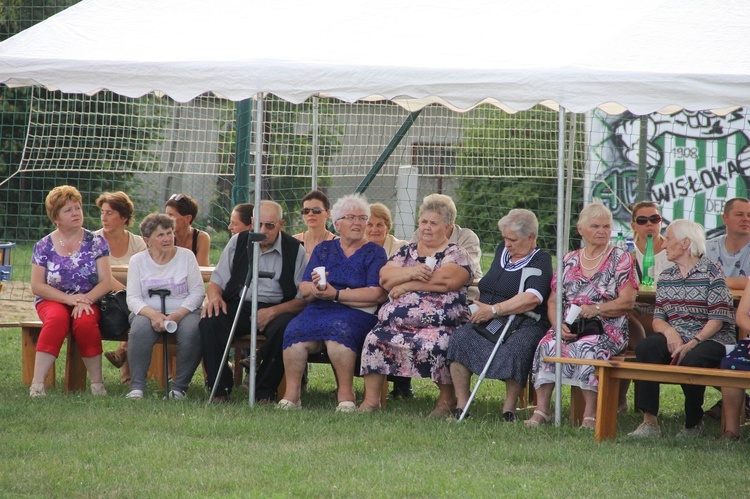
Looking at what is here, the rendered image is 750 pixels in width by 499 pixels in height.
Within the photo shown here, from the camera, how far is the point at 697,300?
5.61 meters

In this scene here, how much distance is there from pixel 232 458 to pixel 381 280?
1776 mm

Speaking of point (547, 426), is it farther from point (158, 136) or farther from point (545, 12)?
point (158, 136)

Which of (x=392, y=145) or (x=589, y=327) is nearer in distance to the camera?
(x=589, y=327)

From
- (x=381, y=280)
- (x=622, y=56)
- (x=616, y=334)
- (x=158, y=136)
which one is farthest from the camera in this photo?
(x=158, y=136)

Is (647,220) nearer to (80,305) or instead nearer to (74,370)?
(80,305)

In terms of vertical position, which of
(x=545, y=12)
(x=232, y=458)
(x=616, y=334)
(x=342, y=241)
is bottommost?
(x=232, y=458)

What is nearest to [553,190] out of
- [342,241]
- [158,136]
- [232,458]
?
[158,136]

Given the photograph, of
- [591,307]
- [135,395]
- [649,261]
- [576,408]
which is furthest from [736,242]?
[135,395]

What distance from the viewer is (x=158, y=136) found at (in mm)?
10922

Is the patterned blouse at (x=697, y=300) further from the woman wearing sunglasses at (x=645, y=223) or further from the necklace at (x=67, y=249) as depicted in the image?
the necklace at (x=67, y=249)

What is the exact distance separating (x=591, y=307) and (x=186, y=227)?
3.01 m

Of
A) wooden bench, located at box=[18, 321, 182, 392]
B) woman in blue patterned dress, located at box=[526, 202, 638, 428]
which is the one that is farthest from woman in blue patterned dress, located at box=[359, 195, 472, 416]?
wooden bench, located at box=[18, 321, 182, 392]

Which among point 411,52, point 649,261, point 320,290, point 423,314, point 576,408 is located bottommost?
point 576,408

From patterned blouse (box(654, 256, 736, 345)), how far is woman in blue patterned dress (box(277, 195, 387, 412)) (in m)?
1.63
